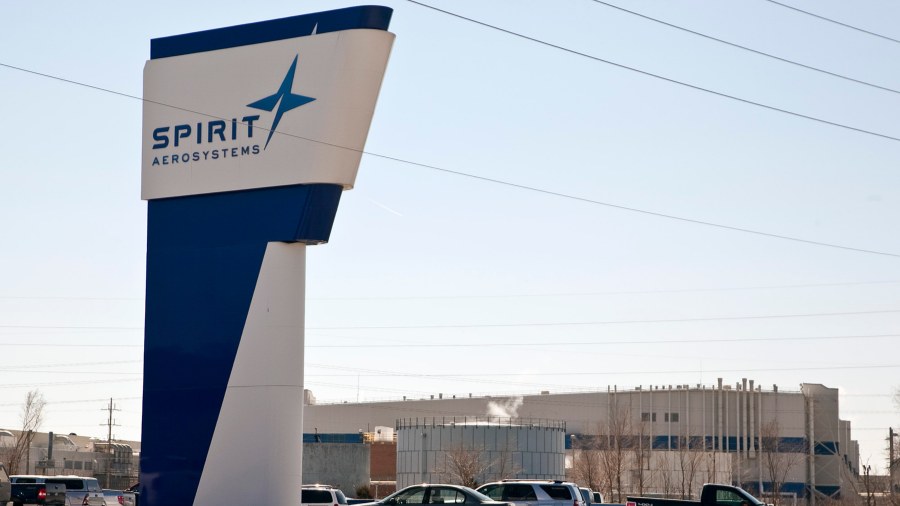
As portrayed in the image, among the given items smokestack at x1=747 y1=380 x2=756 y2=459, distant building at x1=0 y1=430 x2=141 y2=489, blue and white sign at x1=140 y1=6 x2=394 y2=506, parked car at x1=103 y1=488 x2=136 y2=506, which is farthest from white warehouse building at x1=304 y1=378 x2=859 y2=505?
blue and white sign at x1=140 y1=6 x2=394 y2=506

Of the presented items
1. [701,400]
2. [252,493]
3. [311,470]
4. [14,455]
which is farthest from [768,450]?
[252,493]

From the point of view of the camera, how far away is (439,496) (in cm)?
3462

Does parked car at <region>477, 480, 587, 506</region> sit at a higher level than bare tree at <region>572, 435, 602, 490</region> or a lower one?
higher

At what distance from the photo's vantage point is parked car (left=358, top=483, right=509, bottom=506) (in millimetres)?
34156

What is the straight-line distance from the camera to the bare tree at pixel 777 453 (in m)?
95.9

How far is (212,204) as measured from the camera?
102 ft

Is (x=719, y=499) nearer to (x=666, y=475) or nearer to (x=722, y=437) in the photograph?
(x=666, y=475)

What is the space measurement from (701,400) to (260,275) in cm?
7756

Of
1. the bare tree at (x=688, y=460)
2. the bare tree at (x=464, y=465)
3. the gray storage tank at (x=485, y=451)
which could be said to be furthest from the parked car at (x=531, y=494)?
the bare tree at (x=688, y=460)

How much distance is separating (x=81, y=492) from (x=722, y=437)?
6580cm

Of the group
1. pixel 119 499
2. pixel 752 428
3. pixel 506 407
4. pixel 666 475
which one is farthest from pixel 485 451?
pixel 506 407

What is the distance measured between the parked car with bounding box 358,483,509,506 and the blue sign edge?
1339cm

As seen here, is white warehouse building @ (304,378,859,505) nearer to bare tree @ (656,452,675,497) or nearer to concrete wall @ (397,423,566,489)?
bare tree @ (656,452,675,497)

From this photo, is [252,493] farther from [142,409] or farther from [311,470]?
[311,470]
